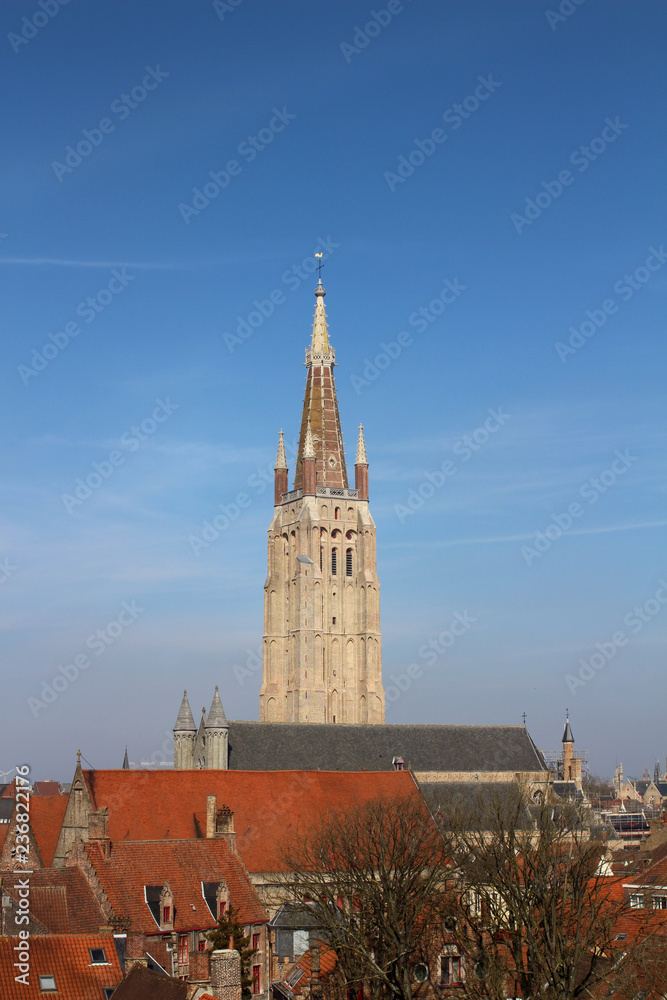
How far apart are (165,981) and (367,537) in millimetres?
77815

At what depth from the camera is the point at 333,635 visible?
354 ft

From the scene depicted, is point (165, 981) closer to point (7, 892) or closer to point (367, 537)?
point (7, 892)

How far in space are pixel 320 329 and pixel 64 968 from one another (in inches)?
3450

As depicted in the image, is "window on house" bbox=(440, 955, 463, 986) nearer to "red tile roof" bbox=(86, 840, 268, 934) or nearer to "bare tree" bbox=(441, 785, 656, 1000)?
"bare tree" bbox=(441, 785, 656, 1000)

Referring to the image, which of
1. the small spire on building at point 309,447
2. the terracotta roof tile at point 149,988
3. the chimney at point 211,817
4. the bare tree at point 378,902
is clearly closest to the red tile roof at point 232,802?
the chimney at point 211,817

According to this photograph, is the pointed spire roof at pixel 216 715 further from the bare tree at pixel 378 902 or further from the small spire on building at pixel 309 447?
the small spire on building at pixel 309 447

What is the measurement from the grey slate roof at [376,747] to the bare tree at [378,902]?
23080 mm

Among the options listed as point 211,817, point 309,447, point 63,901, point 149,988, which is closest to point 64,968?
point 149,988

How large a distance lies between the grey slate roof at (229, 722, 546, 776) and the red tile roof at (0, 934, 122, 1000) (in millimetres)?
42513

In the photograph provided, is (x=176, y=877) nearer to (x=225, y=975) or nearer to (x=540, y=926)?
(x=540, y=926)

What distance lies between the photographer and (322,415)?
372 feet

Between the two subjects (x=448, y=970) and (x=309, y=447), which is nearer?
(x=448, y=970)

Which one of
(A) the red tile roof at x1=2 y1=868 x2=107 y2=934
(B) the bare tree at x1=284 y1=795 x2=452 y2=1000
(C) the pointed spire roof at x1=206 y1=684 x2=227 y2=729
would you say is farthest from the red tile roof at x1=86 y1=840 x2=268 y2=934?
(C) the pointed spire roof at x1=206 y1=684 x2=227 y2=729

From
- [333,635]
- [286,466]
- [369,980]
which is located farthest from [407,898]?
[286,466]
